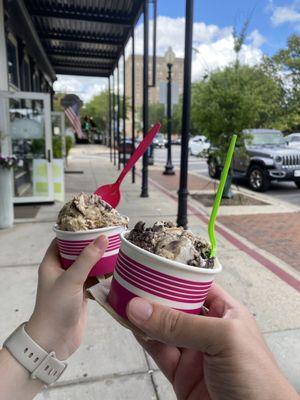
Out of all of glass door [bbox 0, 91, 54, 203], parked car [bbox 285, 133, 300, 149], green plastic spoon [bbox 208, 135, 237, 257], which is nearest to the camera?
green plastic spoon [bbox 208, 135, 237, 257]

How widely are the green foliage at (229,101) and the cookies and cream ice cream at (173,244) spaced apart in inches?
289

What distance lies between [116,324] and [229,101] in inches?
247

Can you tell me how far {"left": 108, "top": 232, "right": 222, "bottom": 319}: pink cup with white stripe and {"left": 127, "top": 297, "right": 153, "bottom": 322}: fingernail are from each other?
37mm

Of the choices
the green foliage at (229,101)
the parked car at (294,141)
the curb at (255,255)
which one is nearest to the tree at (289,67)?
the parked car at (294,141)

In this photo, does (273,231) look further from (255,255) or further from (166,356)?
(166,356)

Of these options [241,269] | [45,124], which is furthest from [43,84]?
[241,269]

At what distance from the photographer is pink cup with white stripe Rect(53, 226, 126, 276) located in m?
1.41

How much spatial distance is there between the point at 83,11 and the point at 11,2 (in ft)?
5.97

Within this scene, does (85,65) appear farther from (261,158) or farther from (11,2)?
(261,158)

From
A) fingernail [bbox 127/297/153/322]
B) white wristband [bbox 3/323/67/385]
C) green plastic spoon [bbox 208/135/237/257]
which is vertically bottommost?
white wristband [bbox 3/323/67/385]

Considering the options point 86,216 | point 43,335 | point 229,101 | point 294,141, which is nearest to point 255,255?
point 86,216

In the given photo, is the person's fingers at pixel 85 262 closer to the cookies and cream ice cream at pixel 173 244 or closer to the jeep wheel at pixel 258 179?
the cookies and cream ice cream at pixel 173 244

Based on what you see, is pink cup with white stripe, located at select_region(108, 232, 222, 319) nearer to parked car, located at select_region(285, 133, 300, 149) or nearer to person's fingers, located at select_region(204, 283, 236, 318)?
person's fingers, located at select_region(204, 283, 236, 318)

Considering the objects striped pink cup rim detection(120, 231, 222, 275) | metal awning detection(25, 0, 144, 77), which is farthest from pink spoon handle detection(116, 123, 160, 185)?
metal awning detection(25, 0, 144, 77)
